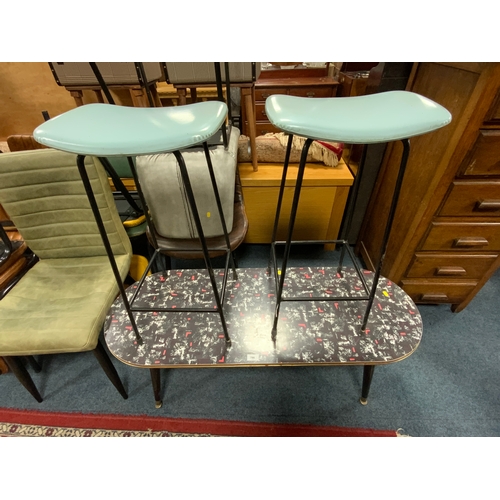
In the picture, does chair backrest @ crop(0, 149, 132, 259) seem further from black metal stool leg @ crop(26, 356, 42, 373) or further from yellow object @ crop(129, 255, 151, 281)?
black metal stool leg @ crop(26, 356, 42, 373)

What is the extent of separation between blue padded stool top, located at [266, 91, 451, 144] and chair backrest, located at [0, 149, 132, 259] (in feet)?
2.46

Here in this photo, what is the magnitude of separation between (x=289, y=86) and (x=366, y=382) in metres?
2.50

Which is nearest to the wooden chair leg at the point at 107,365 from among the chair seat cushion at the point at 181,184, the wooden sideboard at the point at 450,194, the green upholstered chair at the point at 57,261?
the green upholstered chair at the point at 57,261

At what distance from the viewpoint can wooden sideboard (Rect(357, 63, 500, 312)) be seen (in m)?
0.87

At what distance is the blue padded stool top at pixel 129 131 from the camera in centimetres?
52

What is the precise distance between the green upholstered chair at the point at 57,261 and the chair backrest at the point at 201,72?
60 centimetres

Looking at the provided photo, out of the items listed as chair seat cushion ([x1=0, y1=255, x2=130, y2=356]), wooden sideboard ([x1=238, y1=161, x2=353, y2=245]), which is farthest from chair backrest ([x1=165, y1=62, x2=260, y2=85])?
chair seat cushion ([x1=0, y1=255, x2=130, y2=356])

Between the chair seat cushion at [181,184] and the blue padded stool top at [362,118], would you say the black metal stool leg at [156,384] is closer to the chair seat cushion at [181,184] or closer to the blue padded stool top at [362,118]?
the chair seat cushion at [181,184]

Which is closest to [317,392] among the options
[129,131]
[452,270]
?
[452,270]

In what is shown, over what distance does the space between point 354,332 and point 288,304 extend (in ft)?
0.83

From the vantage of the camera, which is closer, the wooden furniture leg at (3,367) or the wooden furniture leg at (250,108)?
the wooden furniture leg at (3,367)

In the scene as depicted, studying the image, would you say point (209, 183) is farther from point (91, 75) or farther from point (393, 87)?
point (393, 87)

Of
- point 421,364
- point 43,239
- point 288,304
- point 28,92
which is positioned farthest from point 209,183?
point 28,92

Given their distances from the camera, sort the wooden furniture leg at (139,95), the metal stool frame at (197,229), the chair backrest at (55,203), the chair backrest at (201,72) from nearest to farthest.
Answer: the metal stool frame at (197,229)
the chair backrest at (55,203)
the chair backrest at (201,72)
the wooden furniture leg at (139,95)
